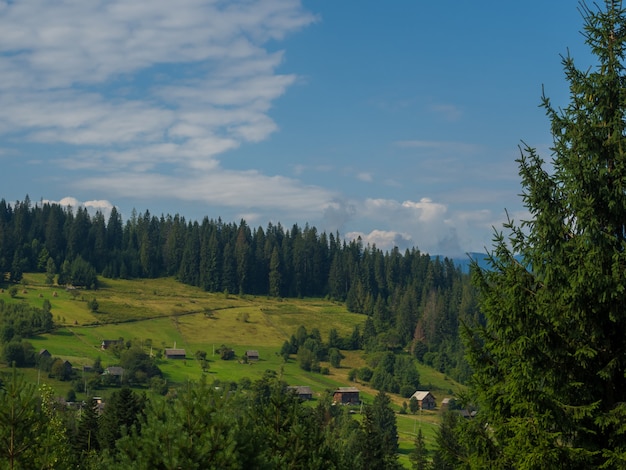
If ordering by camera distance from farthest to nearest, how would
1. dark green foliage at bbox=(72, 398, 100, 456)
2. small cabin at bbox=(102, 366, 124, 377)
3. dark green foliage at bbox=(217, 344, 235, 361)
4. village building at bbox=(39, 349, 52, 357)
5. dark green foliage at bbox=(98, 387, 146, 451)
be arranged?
dark green foliage at bbox=(217, 344, 235, 361)
small cabin at bbox=(102, 366, 124, 377)
village building at bbox=(39, 349, 52, 357)
dark green foliage at bbox=(72, 398, 100, 456)
dark green foliage at bbox=(98, 387, 146, 451)

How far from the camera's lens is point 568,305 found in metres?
17.0

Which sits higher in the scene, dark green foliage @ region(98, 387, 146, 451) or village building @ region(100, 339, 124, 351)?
dark green foliage @ region(98, 387, 146, 451)

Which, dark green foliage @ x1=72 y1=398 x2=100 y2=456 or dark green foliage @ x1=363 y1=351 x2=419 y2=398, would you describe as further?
dark green foliage @ x1=363 y1=351 x2=419 y2=398

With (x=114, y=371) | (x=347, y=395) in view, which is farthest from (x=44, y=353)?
(x=347, y=395)

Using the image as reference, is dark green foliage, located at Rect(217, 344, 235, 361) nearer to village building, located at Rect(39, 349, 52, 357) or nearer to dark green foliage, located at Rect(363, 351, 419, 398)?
dark green foliage, located at Rect(363, 351, 419, 398)

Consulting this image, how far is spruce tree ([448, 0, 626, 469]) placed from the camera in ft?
53.4

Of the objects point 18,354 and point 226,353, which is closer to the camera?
point 18,354

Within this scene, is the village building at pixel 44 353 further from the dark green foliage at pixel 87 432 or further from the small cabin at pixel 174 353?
the dark green foliage at pixel 87 432

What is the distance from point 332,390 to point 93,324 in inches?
2718

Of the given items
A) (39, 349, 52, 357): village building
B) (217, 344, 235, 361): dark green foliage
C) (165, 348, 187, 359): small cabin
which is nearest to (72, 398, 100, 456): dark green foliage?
(39, 349, 52, 357): village building

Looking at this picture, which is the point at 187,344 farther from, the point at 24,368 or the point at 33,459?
the point at 33,459

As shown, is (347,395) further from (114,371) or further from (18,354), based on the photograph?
(18,354)

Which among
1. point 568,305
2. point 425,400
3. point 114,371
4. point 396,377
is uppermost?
point 568,305

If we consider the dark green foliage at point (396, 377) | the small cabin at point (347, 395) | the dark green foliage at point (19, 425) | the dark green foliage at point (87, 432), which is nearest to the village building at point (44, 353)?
the small cabin at point (347, 395)
